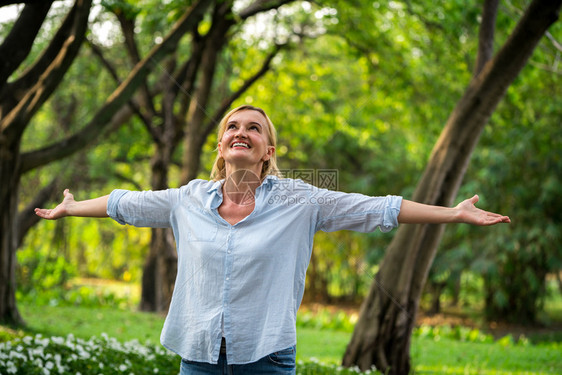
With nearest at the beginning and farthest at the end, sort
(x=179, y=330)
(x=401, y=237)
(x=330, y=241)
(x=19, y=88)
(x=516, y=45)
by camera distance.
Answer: (x=179, y=330) → (x=516, y=45) → (x=401, y=237) → (x=19, y=88) → (x=330, y=241)

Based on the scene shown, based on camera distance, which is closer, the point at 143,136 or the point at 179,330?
the point at 179,330

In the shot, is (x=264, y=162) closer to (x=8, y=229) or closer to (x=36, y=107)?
(x=36, y=107)

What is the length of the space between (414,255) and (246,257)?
3.68m

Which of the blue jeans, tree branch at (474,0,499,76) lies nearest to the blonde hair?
the blue jeans

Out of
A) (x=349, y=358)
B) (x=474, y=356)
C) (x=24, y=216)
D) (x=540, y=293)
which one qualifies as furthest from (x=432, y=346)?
(x=24, y=216)

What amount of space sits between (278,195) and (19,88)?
510cm

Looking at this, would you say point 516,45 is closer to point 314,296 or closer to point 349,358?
point 349,358

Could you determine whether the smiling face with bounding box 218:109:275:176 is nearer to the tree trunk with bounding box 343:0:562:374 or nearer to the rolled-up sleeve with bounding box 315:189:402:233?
the rolled-up sleeve with bounding box 315:189:402:233

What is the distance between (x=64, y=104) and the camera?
12.6m

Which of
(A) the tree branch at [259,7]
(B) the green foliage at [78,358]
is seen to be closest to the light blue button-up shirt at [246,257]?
(B) the green foliage at [78,358]

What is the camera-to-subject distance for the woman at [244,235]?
2.23 meters

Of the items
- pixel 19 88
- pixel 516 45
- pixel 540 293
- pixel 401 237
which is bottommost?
pixel 540 293

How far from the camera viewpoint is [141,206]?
252 centimetres

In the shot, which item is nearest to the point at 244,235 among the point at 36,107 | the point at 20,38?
the point at 20,38
